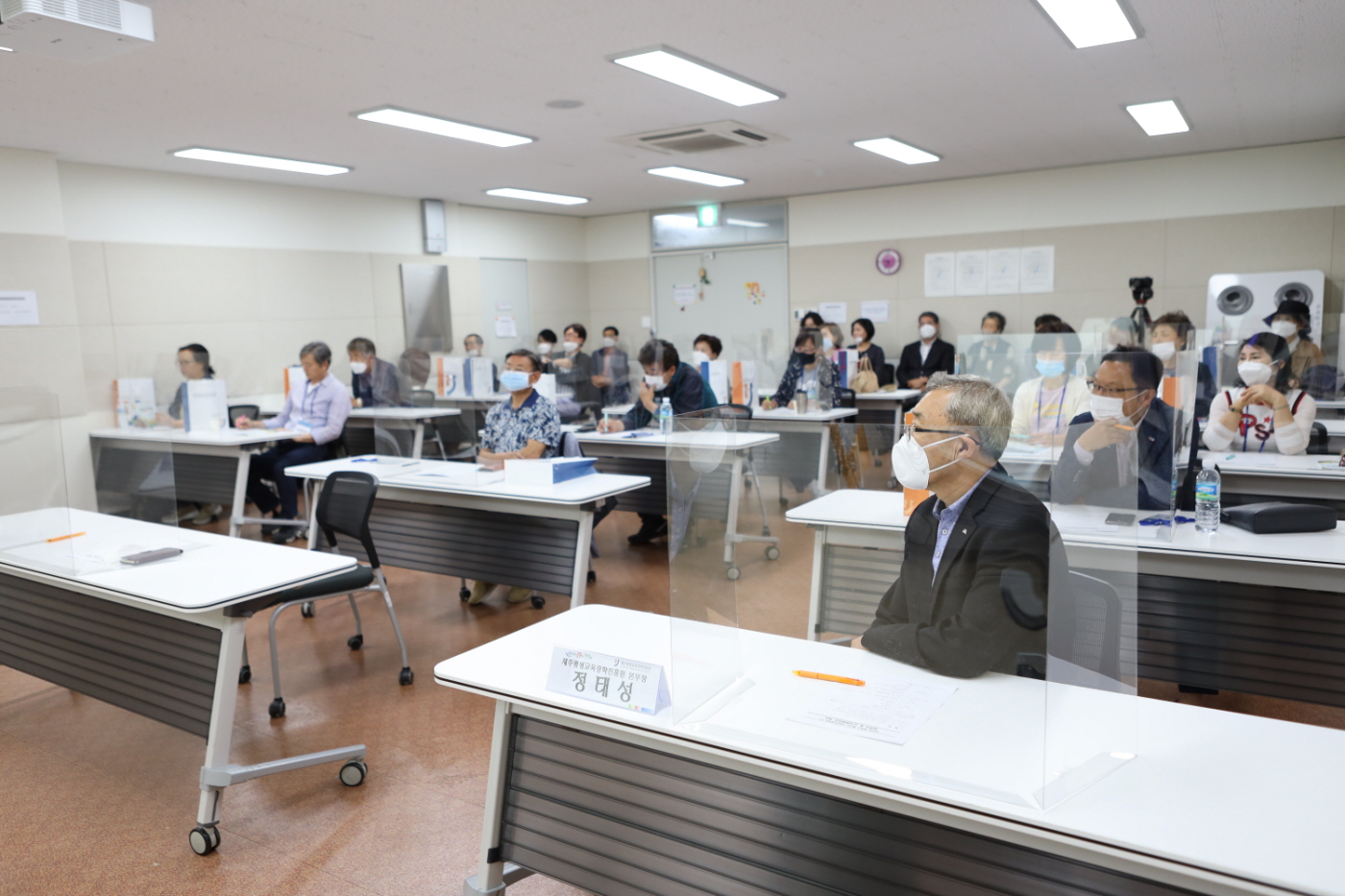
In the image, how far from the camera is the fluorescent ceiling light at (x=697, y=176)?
7797 millimetres

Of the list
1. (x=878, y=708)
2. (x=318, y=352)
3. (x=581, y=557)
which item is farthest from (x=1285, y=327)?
(x=318, y=352)

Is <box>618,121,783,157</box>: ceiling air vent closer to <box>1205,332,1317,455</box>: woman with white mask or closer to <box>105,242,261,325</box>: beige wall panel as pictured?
<box>1205,332,1317,455</box>: woman with white mask

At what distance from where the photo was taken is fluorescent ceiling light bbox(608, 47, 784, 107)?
439cm

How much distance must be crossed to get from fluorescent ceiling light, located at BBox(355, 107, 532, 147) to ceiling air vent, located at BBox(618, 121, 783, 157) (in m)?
0.86

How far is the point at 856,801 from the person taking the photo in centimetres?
141

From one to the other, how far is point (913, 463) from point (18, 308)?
22.4 ft

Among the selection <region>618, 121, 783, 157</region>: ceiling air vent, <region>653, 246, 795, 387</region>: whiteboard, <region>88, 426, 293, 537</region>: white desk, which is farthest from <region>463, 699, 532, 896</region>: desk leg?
<region>653, 246, 795, 387</region>: whiteboard

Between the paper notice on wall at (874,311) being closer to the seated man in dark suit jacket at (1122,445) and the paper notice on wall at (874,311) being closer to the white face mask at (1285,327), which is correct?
the white face mask at (1285,327)

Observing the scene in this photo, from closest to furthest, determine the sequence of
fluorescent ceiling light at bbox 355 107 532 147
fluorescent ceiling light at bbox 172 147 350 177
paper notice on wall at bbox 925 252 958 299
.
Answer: fluorescent ceiling light at bbox 355 107 532 147, fluorescent ceiling light at bbox 172 147 350 177, paper notice on wall at bbox 925 252 958 299

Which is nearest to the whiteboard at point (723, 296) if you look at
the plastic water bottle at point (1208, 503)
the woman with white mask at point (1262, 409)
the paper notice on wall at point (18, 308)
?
the woman with white mask at point (1262, 409)

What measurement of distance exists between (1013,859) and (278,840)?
2.13 m

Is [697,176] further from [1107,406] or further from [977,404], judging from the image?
[977,404]

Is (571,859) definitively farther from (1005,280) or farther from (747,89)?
(1005,280)

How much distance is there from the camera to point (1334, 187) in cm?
727
